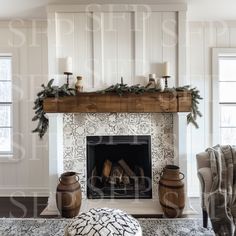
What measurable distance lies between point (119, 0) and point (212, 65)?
5.52ft

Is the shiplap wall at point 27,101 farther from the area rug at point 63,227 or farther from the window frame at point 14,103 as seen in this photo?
the area rug at point 63,227

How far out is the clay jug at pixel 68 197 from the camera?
307 cm

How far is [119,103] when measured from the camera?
323 centimetres

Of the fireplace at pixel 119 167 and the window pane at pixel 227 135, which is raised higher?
the window pane at pixel 227 135

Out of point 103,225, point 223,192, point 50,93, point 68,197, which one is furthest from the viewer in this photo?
point 50,93

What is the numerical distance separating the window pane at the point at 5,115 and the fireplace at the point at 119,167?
1469 mm

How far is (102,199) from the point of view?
3.49 meters

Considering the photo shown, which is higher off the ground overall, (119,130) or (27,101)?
(27,101)

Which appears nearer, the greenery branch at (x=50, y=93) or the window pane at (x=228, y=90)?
the greenery branch at (x=50, y=93)

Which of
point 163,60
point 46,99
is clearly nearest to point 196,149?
point 163,60

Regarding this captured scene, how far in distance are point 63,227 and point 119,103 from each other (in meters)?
1.53

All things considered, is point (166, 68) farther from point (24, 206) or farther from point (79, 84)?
point (24, 206)

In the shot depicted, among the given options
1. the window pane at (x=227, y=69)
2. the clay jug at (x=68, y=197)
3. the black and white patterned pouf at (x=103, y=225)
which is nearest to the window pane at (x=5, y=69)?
the clay jug at (x=68, y=197)

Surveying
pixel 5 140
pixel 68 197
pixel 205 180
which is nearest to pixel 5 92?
pixel 5 140
